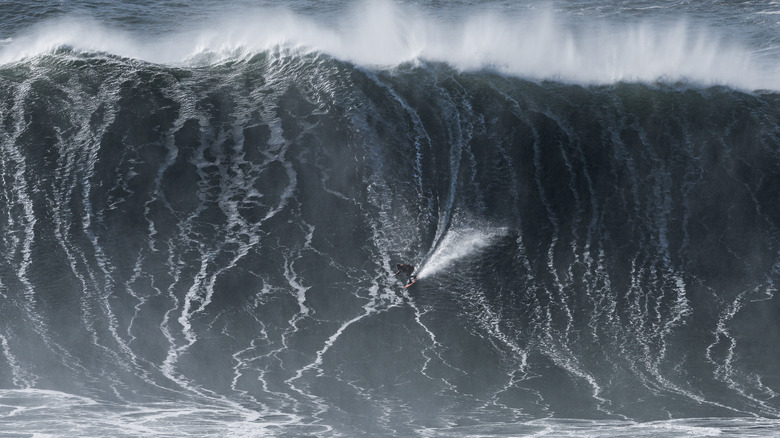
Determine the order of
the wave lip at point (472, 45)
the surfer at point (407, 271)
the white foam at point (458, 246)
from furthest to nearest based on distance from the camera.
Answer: the wave lip at point (472, 45) < the white foam at point (458, 246) < the surfer at point (407, 271)

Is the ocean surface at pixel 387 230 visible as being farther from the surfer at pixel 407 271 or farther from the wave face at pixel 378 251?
the surfer at pixel 407 271

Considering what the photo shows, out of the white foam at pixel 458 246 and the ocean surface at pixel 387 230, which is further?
the white foam at pixel 458 246

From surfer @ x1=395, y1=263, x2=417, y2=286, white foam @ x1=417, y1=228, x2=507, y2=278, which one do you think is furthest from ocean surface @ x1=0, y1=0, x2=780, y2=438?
surfer @ x1=395, y1=263, x2=417, y2=286

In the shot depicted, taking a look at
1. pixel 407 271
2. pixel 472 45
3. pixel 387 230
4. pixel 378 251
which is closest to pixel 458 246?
pixel 407 271

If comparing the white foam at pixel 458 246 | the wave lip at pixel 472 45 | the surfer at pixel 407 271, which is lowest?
the surfer at pixel 407 271

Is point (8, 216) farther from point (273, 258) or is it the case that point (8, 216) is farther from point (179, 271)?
point (273, 258)

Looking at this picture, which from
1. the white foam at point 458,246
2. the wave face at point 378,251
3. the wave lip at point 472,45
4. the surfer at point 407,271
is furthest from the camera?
the wave lip at point 472,45

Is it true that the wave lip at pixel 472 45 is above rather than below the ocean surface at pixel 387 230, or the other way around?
above

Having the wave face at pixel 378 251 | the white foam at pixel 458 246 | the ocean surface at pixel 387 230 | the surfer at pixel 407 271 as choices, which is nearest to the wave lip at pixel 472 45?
the ocean surface at pixel 387 230
